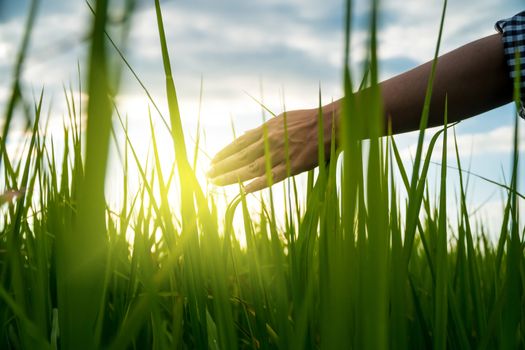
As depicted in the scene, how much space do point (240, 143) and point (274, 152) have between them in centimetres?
9

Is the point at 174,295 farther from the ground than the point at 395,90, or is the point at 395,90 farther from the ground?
the point at 395,90

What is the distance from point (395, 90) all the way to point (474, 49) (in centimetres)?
20

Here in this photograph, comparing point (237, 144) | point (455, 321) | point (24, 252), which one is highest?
point (237, 144)

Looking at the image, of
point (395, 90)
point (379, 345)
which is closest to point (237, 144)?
point (395, 90)

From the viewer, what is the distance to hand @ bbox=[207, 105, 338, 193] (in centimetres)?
119

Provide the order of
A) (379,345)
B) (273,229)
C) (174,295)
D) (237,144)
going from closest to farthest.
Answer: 1. (379,345)
2. (273,229)
3. (174,295)
4. (237,144)

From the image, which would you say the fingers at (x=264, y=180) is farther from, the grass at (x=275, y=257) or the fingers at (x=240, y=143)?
the grass at (x=275, y=257)

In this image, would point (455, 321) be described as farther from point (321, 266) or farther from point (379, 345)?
point (379, 345)

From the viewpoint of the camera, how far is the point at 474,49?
1.17 metres

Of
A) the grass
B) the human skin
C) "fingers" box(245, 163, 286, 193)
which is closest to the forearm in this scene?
the human skin

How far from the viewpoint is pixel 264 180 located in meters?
1.12

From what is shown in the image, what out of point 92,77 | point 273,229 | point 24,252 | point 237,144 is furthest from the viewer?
point 237,144

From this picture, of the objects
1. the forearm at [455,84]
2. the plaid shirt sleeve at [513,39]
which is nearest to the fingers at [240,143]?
the forearm at [455,84]

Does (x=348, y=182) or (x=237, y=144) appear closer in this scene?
(x=348, y=182)
